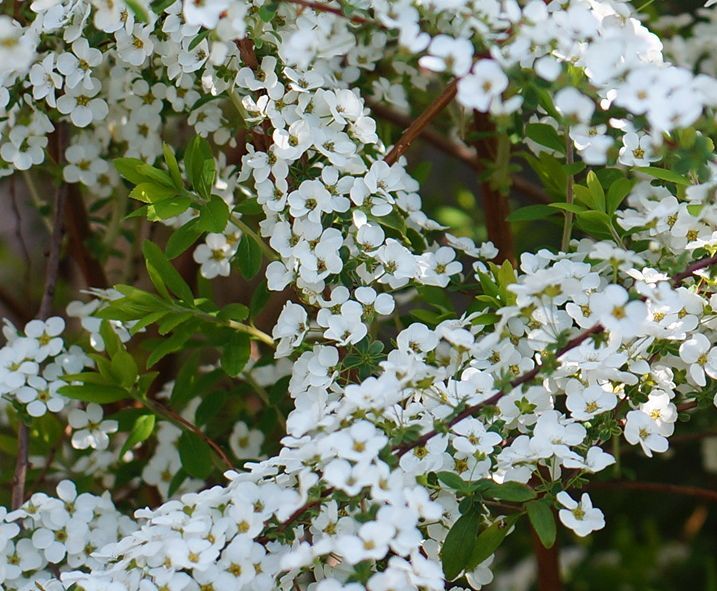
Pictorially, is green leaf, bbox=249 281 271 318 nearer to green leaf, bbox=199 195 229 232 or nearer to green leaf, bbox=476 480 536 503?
green leaf, bbox=199 195 229 232

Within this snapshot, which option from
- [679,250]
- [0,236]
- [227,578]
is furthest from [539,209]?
[0,236]

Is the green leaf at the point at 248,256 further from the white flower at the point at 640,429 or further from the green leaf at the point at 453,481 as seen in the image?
the white flower at the point at 640,429

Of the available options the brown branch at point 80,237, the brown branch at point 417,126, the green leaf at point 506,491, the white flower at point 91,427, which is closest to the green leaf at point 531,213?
the brown branch at point 417,126

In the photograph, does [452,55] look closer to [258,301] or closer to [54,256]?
[258,301]

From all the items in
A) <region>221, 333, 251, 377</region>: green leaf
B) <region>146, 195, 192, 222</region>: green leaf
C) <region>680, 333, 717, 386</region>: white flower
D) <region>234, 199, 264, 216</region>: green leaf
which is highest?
<region>146, 195, 192, 222</region>: green leaf

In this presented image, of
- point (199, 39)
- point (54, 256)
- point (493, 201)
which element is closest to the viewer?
point (199, 39)

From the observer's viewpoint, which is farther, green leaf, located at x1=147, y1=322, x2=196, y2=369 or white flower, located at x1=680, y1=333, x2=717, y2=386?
green leaf, located at x1=147, y1=322, x2=196, y2=369

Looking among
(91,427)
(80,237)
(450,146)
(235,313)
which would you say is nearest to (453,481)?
(235,313)

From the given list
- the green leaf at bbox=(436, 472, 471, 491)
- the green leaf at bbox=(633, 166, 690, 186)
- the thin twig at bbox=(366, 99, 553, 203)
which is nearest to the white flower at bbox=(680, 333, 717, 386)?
the green leaf at bbox=(633, 166, 690, 186)
